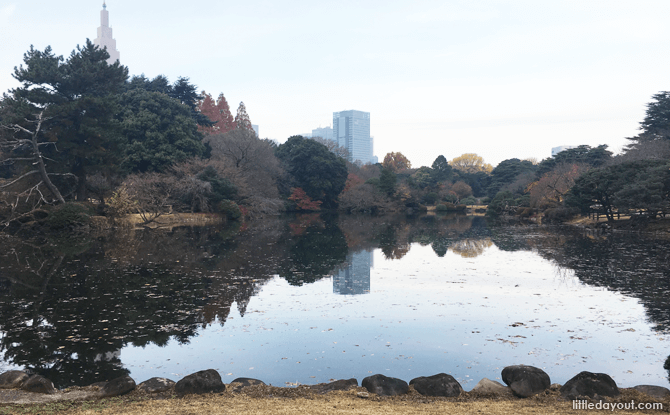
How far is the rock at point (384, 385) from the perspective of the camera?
5.30m

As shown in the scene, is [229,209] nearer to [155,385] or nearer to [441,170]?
[155,385]

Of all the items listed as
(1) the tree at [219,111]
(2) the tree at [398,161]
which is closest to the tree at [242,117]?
(1) the tree at [219,111]

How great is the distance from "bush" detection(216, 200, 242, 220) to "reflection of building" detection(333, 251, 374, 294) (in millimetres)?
20056

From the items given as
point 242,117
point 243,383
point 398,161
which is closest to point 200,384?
point 243,383

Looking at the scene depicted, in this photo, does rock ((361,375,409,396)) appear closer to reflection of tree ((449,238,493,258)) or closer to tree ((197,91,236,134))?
reflection of tree ((449,238,493,258))

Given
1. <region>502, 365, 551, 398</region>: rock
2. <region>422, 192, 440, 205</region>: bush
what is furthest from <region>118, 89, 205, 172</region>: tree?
<region>422, 192, 440, 205</region>: bush

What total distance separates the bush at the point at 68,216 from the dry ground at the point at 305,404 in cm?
2382

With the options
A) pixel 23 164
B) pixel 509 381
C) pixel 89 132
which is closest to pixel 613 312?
pixel 509 381

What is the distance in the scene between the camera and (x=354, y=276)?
1323 centimetres

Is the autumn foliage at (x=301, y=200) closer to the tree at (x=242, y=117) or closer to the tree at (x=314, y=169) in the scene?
the tree at (x=314, y=169)

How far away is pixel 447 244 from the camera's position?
70.0ft

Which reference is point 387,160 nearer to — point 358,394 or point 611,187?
point 611,187

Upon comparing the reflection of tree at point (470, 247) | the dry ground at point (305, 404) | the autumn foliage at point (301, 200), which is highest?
the autumn foliage at point (301, 200)

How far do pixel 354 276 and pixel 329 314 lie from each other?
13.8ft
